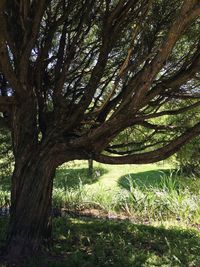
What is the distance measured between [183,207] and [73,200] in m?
2.43

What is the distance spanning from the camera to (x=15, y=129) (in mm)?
4949

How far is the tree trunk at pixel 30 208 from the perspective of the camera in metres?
4.57

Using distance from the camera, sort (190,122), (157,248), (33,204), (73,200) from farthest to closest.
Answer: (73,200) < (190,122) < (157,248) < (33,204)

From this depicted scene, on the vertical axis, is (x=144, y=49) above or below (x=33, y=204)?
above

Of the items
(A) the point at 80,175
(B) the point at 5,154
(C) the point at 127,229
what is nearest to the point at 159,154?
(C) the point at 127,229

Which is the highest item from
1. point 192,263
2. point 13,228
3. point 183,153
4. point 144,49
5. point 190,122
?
point 144,49

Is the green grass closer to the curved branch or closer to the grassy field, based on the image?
the grassy field

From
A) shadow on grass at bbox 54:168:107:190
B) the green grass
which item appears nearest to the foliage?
the green grass

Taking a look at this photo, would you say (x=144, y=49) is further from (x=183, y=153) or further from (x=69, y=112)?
(x=183, y=153)

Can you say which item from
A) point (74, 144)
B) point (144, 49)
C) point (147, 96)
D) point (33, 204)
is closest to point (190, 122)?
point (144, 49)

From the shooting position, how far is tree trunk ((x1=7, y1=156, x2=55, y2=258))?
4570 millimetres

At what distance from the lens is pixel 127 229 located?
6258 millimetres

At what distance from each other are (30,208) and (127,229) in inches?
83.0

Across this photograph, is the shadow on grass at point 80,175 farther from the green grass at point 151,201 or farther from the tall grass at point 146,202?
the tall grass at point 146,202
